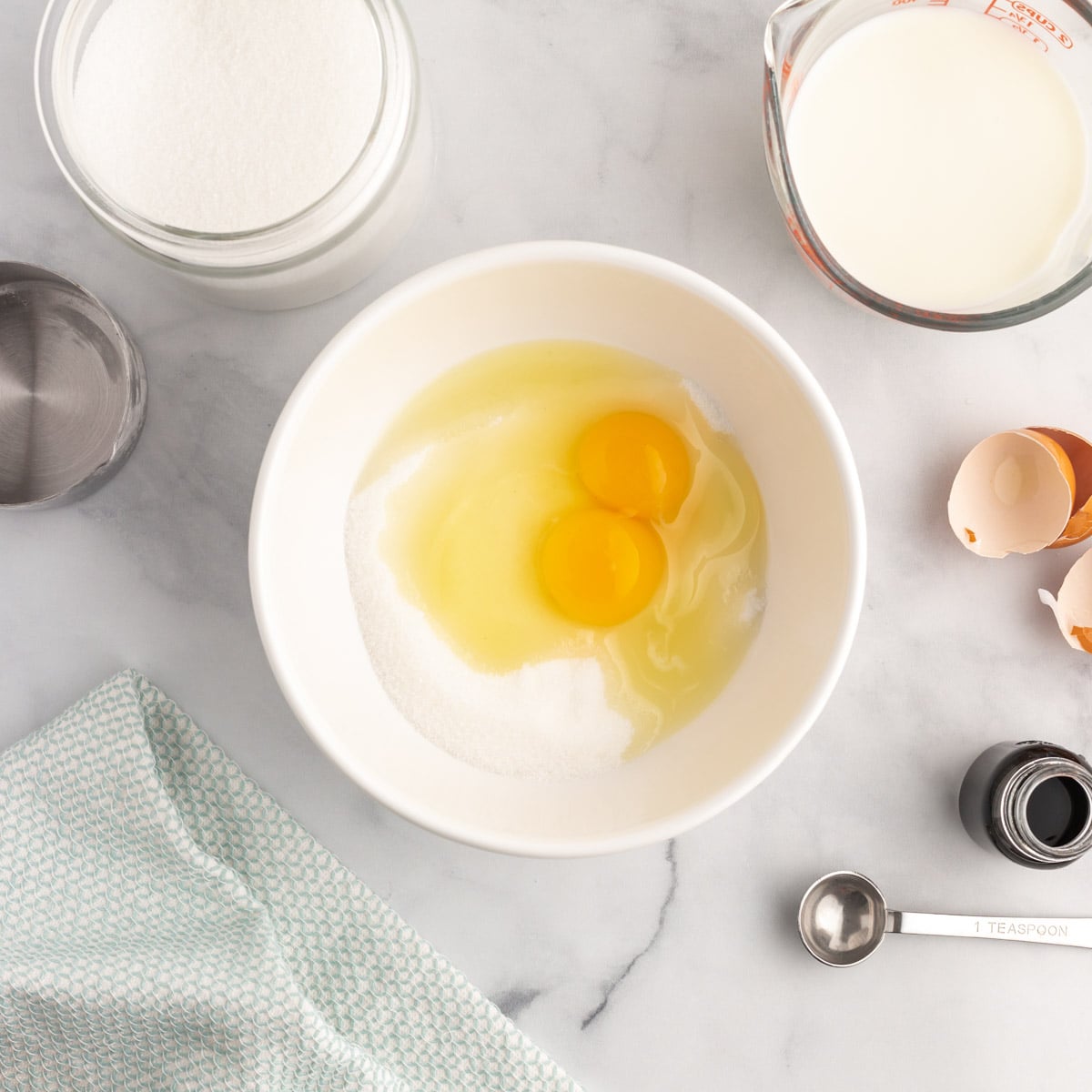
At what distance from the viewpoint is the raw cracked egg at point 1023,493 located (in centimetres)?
115

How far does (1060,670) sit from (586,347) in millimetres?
740

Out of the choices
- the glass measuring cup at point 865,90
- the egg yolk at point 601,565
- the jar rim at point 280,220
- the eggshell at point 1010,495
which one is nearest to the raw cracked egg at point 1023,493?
the eggshell at point 1010,495

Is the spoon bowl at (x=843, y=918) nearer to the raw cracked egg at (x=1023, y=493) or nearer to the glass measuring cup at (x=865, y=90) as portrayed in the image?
the raw cracked egg at (x=1023, y=493)

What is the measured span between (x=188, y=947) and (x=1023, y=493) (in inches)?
45.4

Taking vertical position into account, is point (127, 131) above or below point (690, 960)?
above

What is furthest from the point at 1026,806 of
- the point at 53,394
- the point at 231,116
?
the point at 53,394

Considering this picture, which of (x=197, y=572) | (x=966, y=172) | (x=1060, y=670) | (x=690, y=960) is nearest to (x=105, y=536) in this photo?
(x=197, y=572)

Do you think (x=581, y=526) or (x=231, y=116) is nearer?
(x=231, y=116)

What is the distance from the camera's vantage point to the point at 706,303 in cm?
97

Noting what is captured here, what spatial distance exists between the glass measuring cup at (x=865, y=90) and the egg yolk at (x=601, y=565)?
14.7 inches

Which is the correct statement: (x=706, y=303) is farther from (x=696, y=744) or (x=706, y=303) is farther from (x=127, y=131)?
(x=127, y=131)

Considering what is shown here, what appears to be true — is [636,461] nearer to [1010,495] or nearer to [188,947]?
[1010,495]

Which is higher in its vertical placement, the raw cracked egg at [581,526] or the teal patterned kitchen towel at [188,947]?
the raw cracked egg at [581,526]

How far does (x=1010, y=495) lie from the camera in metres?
1.19
